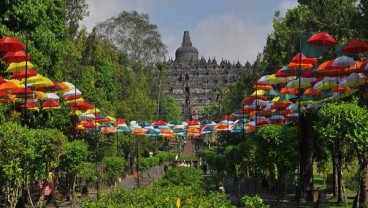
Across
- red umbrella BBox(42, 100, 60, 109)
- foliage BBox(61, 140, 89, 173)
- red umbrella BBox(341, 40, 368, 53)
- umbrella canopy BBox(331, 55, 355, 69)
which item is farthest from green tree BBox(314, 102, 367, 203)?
red umbrella BBox(42, 100, 60, 109)

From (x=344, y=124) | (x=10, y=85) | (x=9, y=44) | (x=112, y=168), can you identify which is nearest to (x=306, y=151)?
(x=344, y=124)

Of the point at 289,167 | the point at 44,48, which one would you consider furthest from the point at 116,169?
the point at 289,167

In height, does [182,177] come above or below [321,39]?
below

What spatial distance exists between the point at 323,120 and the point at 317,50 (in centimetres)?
576

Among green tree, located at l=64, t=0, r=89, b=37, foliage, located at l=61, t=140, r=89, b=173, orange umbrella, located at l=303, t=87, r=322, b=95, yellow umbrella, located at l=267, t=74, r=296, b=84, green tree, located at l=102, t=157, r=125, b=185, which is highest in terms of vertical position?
green tree, located at l=64, t=0, r=89, b=37

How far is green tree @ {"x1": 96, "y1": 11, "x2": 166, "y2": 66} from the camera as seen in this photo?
55.8m

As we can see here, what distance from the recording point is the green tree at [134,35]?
2199 inches

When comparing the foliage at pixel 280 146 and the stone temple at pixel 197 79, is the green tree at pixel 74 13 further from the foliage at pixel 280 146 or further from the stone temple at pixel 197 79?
the stone temple at pixel 197 79

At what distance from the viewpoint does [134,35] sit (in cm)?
5684

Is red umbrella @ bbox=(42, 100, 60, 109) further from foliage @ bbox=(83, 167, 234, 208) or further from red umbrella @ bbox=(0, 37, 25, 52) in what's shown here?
foliage @ bbox=(83, 167, 234, 208)

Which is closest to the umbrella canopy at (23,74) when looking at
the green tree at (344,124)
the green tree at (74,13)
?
the green tree at (344,124)

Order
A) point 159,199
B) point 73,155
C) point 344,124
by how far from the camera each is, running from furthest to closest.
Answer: point 73,155 < point 344,124 < point 159,199

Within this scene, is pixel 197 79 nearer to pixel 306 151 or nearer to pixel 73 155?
pixel 306 151

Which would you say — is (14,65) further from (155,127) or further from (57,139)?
(155,127)
